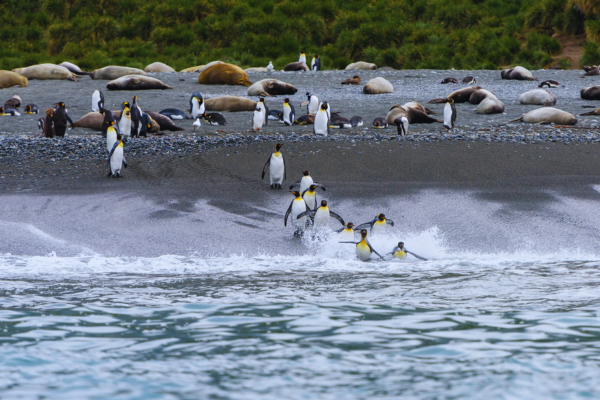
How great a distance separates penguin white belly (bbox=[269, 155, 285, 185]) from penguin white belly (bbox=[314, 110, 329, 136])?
2.44 metres

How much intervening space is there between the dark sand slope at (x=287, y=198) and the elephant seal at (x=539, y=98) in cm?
425

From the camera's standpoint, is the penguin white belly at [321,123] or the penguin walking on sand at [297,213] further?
the penguin white belly at [321,123]

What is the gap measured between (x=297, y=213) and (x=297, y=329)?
2.92m


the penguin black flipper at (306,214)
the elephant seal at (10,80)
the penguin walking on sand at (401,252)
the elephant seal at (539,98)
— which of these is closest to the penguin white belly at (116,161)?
the penguin black flipper at (306,214)

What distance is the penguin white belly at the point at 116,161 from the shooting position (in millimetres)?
8195

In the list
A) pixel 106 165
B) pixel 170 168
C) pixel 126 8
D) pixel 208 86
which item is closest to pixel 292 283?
pixel 170 168

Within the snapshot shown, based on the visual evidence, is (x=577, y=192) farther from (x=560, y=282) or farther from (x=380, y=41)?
(x=380, y=41)

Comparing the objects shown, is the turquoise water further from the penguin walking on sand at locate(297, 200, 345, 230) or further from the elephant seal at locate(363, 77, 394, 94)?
the elephant seal at locate(363, 77, 394, 94)

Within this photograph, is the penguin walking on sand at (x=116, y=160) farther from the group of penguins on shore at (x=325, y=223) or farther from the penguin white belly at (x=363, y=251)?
the penguin white belly at (x=363, y=251)

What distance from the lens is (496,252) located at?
6430 mm

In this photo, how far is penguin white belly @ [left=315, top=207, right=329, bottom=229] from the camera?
681 centimetres

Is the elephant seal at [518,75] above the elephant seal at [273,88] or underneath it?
above

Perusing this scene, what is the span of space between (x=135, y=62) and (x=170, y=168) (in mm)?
15868

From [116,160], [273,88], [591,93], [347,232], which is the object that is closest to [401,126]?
[347,232]
